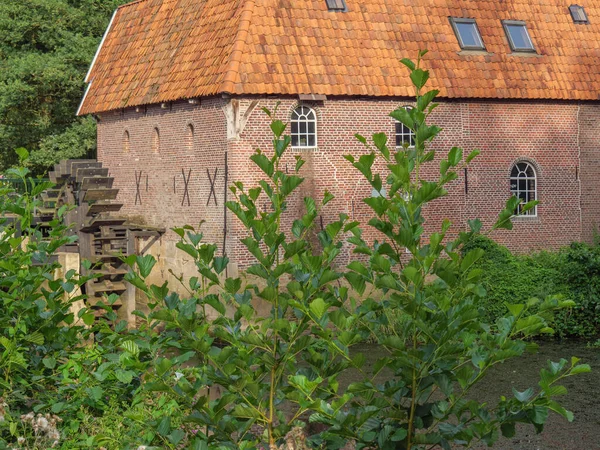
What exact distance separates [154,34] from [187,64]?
3.22 metres

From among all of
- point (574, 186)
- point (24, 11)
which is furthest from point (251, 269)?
point (24, 11)

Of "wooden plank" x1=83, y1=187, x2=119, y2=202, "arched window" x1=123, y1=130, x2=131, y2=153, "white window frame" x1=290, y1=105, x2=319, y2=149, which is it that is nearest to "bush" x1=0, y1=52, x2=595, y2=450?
"white window frame" x1=290, y1=105, x2=319, y2=149

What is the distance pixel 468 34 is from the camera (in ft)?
76.1

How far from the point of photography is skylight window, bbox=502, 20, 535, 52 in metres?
23.4

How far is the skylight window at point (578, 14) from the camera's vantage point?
24469 mm

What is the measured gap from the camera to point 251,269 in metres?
5.68

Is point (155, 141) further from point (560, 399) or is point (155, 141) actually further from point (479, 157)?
point (560, 399)

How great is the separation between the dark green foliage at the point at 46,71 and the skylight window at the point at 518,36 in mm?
12841

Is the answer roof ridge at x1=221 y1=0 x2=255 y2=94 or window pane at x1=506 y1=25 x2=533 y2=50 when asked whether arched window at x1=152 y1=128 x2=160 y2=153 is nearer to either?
roof ridge at x1=221 y1=0 x2=255 y2=94

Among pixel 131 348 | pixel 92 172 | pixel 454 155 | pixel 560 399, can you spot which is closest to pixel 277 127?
pixel 454 155

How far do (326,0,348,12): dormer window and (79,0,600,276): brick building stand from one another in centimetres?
3

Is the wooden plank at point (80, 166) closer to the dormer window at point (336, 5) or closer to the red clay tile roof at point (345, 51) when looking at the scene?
the red clay tile roof at point (345, 51)

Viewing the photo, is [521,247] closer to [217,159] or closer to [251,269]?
[217,159]

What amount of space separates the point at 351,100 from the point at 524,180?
4.59 meters
